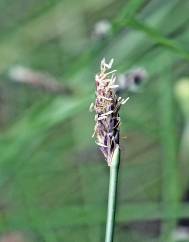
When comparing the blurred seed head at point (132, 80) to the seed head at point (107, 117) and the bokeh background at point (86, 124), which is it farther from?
the seed head at point (107, 117)

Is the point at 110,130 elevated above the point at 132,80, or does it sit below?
below

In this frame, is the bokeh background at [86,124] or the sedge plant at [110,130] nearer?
the sedge plant at [110,130]

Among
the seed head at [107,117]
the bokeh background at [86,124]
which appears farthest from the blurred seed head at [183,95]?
→ the seed head at [107,117]

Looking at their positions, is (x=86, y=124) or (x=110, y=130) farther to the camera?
(x=86, y=124)

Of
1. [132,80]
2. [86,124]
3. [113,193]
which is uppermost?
[86,124]

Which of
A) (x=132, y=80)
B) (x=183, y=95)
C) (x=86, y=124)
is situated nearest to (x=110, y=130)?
(x=132, y=80)

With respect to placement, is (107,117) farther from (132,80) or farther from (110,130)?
(132,80)

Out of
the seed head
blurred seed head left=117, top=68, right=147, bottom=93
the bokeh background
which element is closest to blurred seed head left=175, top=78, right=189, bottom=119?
the bokeh background

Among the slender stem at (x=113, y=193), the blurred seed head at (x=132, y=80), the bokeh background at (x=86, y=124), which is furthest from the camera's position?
the bokeh background at (x=86, y=124)

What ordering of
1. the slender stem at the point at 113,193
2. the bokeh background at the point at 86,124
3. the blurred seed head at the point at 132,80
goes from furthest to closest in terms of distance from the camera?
the bokeh background at the point at 86,124 < the blurred seed head at the point at 132,80 < the slender stem at the point at 113,193
